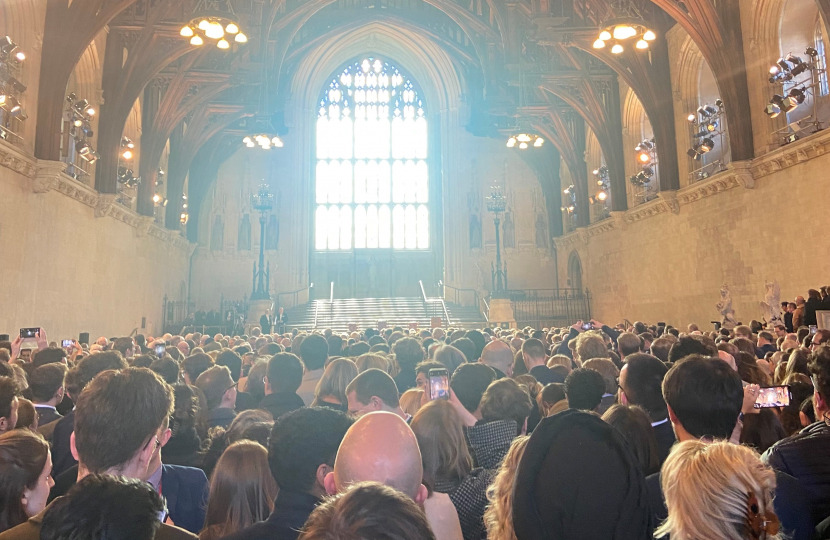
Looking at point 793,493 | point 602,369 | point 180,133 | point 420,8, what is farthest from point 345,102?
point 793,493

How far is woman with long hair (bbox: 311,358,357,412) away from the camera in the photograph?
453cm

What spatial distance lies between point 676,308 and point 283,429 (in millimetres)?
19608

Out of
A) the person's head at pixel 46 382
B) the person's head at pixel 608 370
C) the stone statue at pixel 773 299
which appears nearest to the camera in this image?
the person's head at pixel 46 382

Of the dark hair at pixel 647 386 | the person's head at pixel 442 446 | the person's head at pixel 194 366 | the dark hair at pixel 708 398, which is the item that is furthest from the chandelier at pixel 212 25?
the dark hair at pixel 708 398

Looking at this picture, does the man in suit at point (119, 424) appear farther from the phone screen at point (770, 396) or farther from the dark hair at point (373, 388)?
the phone screen at point (770, 396)

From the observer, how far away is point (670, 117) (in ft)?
64.4

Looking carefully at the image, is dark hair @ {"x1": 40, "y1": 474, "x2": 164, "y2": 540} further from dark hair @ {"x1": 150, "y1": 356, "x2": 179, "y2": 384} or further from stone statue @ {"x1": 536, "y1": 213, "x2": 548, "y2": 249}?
stone statue @ {"x1": 536, "y1": 213, "x2": 548, "y2": 249}

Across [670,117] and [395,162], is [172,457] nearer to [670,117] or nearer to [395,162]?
[670,117]

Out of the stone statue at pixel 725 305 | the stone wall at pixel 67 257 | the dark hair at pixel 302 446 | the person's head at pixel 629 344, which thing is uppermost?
the stone wall at pixel 67 257

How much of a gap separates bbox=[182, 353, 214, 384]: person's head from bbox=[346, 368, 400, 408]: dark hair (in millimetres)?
2489

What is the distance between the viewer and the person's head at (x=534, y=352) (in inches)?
257

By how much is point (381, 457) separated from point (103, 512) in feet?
2.55

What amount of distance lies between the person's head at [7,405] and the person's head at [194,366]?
2285mm

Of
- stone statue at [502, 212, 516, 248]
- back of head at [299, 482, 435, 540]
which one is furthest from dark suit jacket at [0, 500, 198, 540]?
stone statue at [502, 212, 516, 248]
